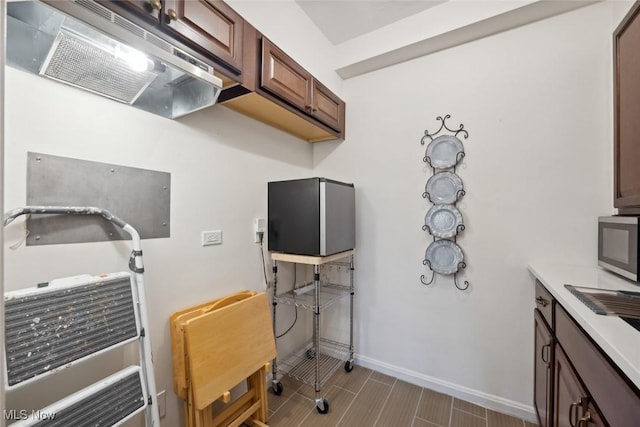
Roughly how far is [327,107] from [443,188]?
1.08 metres

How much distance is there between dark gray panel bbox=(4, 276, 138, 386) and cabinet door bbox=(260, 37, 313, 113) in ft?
4.09

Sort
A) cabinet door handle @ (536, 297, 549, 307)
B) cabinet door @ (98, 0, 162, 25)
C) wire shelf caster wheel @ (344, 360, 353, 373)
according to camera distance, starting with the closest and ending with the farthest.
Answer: cabinet door @ (98, 0, 162, 25) < cabinet door handle @ (536, 297, 549, 307) < wire shelf caster wheel @ (344, 360, 353, 373)

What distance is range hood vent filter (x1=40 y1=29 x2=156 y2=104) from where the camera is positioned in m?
0.92

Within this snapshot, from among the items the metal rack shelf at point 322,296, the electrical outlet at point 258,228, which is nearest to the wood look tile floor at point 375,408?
the metal rack shelf at point 322,296

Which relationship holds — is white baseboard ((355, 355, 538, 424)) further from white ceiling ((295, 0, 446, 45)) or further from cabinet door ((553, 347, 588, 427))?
white ceiling ((295, 0, 446, 45))

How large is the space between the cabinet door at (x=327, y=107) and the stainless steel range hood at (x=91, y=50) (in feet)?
2.89

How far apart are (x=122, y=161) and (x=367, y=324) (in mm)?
2046

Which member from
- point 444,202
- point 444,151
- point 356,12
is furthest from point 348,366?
point 356,12

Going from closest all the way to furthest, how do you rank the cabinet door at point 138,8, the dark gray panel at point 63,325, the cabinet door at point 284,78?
the dark gray panel at point 63,325 → the cabinet door at point 138,8 → the cabinet door at point 284,78

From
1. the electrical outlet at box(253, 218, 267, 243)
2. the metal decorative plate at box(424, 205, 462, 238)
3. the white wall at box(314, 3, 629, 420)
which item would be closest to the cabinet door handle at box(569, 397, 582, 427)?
the white wall at box(314, 3, 629, 420)

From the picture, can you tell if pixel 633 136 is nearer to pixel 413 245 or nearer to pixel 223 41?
pixel 413 245

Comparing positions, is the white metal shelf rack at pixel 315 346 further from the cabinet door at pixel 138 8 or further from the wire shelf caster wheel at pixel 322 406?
the cabinet door at pixel 138 8

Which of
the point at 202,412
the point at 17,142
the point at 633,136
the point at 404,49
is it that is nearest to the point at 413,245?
the point at 633,136

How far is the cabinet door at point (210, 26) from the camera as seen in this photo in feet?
3.50
